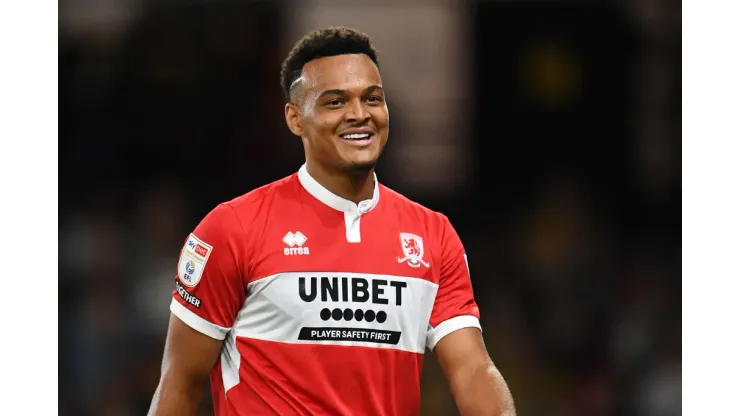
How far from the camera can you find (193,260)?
343 cm

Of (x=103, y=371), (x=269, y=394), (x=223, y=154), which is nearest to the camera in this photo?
(x=269, y=394)

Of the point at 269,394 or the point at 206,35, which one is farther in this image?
the point at 206,35

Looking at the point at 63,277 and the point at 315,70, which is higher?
the point at 315,70

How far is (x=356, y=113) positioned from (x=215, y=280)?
2.41ft

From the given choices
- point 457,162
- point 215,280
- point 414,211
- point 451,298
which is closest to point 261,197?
point 215,280

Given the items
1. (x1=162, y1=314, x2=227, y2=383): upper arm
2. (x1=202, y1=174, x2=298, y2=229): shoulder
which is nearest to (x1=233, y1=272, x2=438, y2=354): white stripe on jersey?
(x1=162, y1=314, x2=227, y2=383): upper arm

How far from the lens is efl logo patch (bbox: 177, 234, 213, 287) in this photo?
11.1 feet

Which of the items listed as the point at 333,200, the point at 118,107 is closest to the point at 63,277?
the point at 118,107

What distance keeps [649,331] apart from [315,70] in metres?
3.40

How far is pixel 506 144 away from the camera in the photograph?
20.3ft

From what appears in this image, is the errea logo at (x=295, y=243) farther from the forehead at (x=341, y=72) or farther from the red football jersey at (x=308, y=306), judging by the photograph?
the forehead at (x=341, y=72)

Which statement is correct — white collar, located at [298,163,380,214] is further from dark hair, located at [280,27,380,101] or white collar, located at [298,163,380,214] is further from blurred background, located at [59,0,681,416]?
blurred background, located at [59,0,681,416]

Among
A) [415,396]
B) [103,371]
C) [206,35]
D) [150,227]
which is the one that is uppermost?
[206,35]

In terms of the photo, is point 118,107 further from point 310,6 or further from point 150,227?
point 310,6
